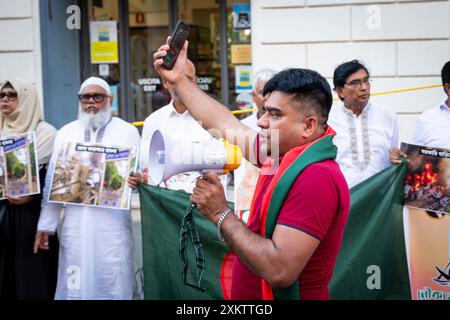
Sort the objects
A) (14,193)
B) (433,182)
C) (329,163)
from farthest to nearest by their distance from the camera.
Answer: (14,193) < (433,182) < (329,163)

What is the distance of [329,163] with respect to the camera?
2604mm

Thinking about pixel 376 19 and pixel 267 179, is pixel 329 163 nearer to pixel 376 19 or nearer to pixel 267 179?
pixel 267 179

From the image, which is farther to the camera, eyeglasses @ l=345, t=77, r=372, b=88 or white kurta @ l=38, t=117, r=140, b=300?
eyeglasses @ l=345, t=77, r=372, b=88

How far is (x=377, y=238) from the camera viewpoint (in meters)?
5.03

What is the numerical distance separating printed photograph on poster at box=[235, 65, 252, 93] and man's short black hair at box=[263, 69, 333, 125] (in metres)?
5.90

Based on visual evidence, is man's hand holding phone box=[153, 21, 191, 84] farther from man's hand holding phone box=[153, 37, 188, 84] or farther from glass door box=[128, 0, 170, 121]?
glass door box=[128, 0, 170, 121]

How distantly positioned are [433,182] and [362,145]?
0.76m

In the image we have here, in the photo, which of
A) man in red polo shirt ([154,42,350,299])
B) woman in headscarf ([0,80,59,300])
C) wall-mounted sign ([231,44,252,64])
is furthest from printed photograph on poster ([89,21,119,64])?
man in red polo shirt ([154,42,350,299])

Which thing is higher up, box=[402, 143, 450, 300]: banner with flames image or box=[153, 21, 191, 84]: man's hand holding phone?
box=[153, 21, 191, 84]: man's hand holding phone

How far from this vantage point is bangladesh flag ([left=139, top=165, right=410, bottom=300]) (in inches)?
195

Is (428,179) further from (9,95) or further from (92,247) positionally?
(9,95)

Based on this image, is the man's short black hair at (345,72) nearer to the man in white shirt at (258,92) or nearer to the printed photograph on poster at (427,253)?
the man in white shirt at (258,92)

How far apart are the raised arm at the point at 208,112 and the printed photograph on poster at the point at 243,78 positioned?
5410 mm

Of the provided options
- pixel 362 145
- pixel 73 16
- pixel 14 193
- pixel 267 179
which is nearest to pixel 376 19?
pixel 362 145
